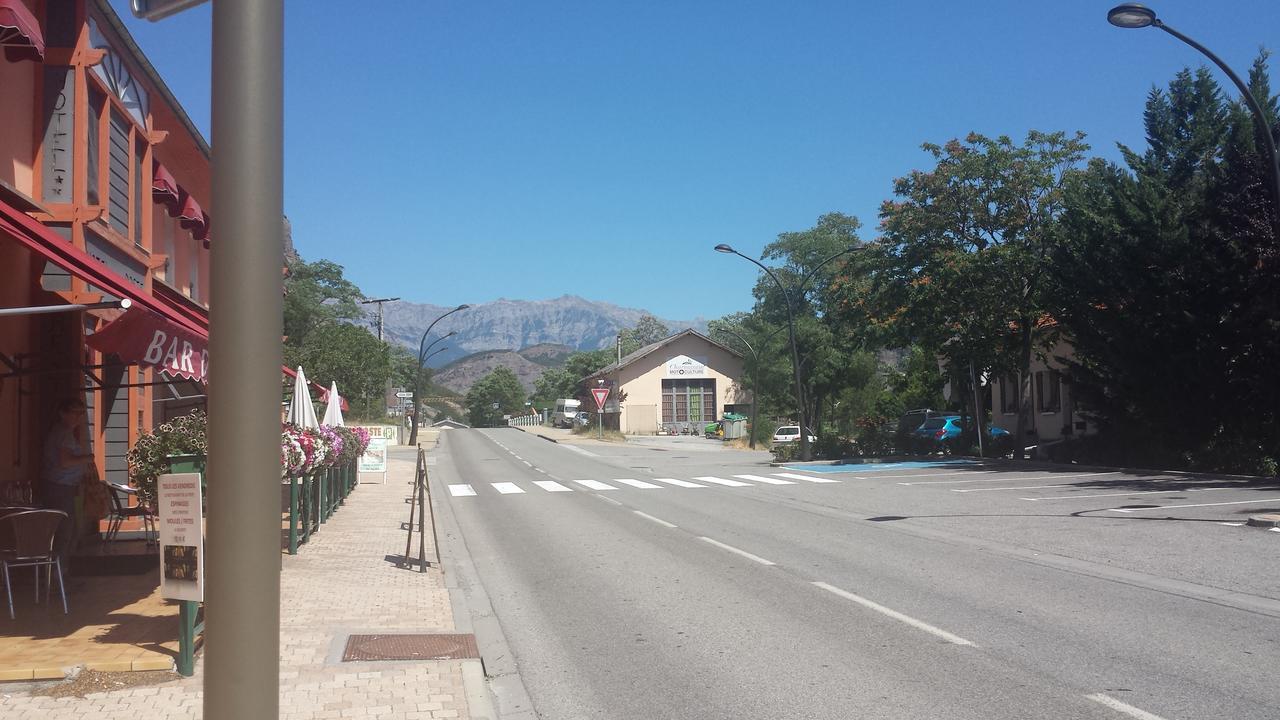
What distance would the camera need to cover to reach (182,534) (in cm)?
610

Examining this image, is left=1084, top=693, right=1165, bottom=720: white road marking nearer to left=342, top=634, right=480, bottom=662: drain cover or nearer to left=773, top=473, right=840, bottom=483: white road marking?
left=342, top=634, right=480, bottom=662: drain cover

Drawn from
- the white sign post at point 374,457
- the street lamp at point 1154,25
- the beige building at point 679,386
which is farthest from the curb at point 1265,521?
the beige building at point 679,386

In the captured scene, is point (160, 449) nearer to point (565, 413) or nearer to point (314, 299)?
point (314, 299)

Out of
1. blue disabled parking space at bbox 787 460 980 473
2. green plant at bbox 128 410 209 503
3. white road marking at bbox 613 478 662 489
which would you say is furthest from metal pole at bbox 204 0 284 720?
blue disabled parking space at bbox 787 460 980 473

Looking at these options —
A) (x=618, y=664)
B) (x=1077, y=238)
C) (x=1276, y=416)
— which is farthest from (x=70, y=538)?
(x=1077, y=238)

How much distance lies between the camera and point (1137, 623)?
7.89 meters

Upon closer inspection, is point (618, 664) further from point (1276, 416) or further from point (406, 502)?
point (1276, 416)

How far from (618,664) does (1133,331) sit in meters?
23.1

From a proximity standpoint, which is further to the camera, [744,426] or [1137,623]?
[744,426]

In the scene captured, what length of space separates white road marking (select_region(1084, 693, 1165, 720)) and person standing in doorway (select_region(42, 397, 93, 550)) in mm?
9267

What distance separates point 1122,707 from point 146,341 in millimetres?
7258

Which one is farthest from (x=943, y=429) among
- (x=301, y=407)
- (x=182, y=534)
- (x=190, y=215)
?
(x=182, y=534)

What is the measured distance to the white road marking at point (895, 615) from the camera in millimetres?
7508

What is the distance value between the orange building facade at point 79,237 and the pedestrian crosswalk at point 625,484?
32.8 ft
